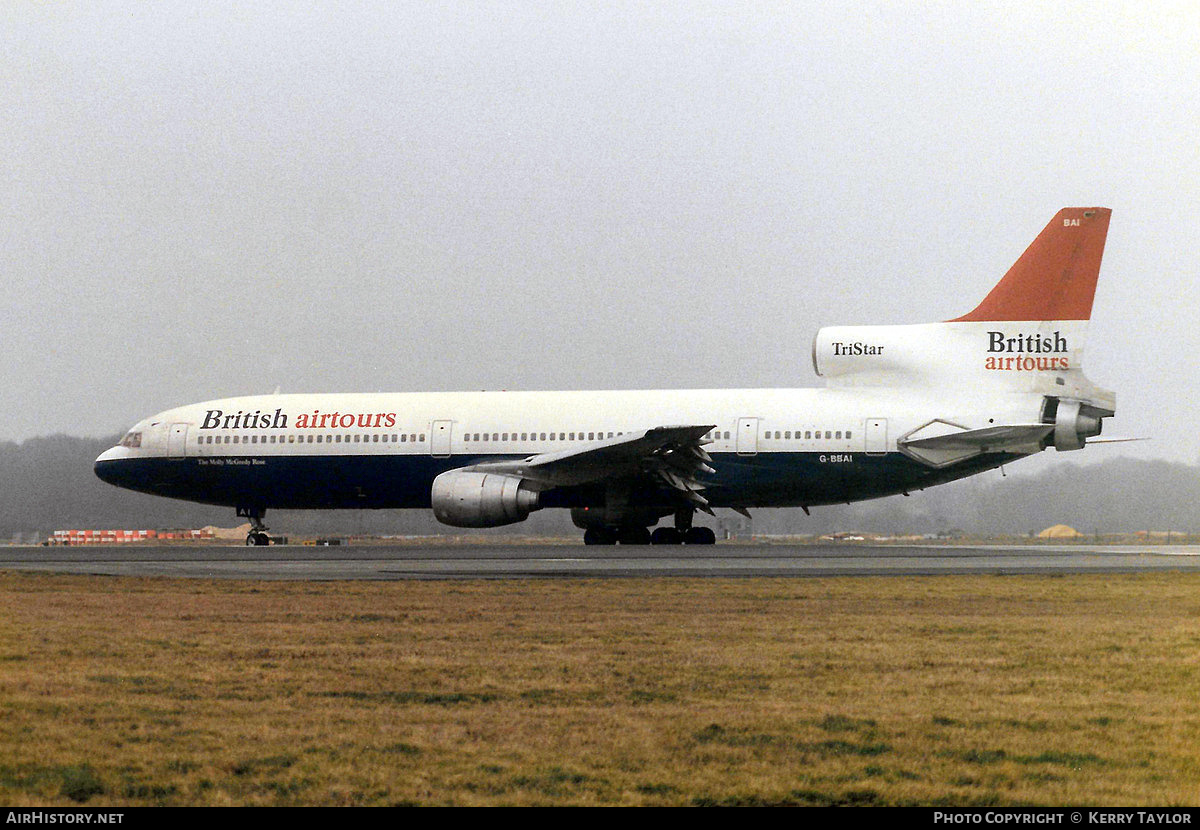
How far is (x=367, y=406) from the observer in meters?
31.6

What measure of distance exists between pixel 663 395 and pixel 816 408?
3801 mm

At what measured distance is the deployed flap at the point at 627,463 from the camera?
2698 centimetres

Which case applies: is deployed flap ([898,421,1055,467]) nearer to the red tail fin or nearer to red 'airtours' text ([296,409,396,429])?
the red tail fin

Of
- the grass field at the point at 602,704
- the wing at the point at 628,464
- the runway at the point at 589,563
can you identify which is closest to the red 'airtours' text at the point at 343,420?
the wing at the point at 628,464

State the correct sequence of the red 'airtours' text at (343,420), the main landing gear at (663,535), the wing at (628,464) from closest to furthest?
the wing at (628,464) < the main landing gear at (663,535) < the red 'airtours' text at (343,420)

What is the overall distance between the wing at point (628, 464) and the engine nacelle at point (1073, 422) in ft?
25.0

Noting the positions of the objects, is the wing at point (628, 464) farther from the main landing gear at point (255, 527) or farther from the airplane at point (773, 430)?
the main landing gear at point (255, 527)

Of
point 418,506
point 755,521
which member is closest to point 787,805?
Answer: point 418,506

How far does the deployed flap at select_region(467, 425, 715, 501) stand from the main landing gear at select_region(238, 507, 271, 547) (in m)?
8.05

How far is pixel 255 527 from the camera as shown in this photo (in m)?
33.4

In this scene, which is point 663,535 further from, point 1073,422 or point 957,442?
point 1073,422

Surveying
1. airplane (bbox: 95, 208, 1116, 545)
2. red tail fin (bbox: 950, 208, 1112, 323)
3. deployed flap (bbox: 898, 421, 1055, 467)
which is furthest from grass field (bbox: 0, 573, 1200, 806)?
red tail fin (bbox: 950, 208, 1112, 323)

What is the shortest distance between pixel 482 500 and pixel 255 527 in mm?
9146

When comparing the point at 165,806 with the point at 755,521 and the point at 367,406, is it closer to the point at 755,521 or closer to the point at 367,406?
the point at 367,406
